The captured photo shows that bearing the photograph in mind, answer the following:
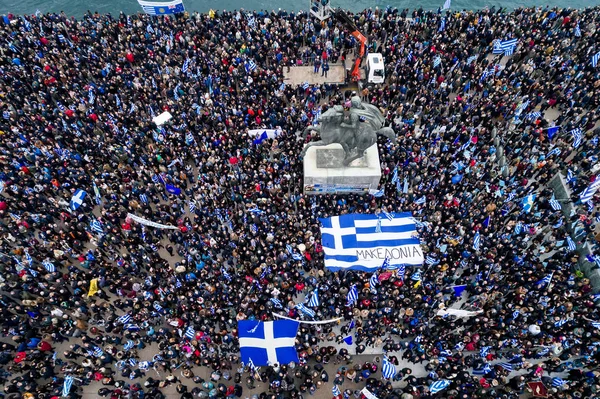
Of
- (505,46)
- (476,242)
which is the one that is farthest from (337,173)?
(505,46)

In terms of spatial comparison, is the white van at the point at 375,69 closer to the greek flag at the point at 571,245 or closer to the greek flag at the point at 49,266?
the greek flag at the point at 571,245

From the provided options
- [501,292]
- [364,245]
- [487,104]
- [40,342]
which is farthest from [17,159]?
[487,104]

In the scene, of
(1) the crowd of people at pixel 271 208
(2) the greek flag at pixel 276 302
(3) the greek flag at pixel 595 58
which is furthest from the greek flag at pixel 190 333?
(3) the greek flag at pixel 595 58

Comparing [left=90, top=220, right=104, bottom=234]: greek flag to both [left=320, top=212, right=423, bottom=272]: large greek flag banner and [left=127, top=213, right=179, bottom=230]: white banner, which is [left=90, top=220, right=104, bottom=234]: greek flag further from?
[left=320, top=212, right=423, bottom=272]: large greek flag banner

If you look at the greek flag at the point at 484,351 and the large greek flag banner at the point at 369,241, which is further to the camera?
the large greek flag banner at the point at 369,241

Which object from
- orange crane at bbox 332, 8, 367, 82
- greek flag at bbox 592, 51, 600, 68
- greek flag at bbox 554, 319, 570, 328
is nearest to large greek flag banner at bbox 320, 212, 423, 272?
greek flag at bbox 554, 319, 570, 328

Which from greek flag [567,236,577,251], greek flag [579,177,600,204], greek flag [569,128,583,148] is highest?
greek flag [569,128,583,148]

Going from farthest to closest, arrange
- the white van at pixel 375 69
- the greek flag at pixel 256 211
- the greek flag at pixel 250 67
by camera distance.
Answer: the white van at pixel 375 69 < the greek flag at pixel 250 67 < the greek flag at pixel 256 211
